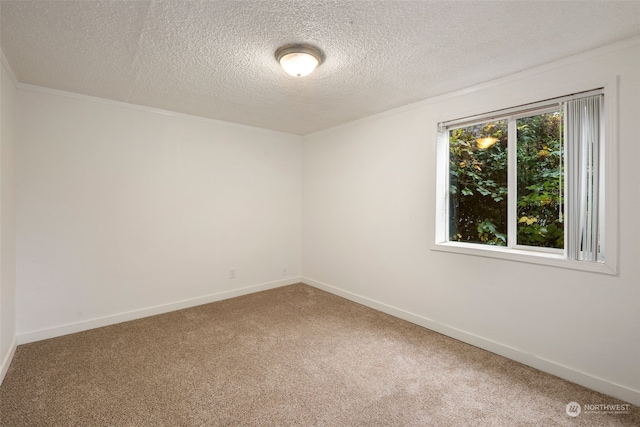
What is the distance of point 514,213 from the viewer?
2.69 metres

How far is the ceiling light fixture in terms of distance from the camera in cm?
207

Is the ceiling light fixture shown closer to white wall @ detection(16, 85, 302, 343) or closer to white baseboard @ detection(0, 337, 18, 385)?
white wall @ detection(16, 85, 302, 343)

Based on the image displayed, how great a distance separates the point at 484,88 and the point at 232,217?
10.7ft

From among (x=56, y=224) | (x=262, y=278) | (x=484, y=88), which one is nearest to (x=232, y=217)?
(x=262, y=278)

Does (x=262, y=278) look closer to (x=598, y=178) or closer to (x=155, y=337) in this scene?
(x=155, y=337)

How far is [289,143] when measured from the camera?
15.3 ft

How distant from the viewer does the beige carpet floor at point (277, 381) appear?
183cm

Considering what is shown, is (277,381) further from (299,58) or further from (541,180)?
(541,180)

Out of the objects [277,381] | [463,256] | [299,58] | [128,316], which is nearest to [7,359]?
[128,316]

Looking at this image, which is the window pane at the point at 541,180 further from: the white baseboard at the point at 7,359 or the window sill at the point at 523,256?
the white baseboard at the point at 7,359

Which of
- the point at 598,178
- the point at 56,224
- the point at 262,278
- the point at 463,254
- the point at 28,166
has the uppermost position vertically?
the point at 28,166

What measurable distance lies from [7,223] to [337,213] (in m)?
3.30

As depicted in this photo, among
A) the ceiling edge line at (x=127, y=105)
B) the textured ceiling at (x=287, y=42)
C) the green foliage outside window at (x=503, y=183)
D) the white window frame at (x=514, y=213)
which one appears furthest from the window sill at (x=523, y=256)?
the ceiling edge line at (x=127, y=105)

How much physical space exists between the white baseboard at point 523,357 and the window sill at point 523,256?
753mm
